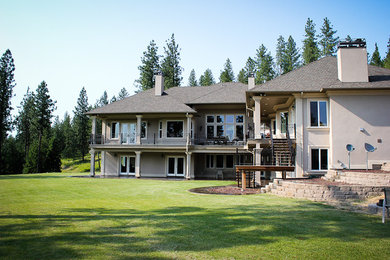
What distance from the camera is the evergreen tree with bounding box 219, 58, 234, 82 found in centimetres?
5088

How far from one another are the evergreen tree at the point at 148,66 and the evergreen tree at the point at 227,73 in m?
12.5

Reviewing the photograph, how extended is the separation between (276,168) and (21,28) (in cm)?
1177

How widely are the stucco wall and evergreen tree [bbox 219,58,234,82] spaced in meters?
36.1

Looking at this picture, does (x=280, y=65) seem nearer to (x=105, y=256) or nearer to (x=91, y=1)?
(x=91, y=1)

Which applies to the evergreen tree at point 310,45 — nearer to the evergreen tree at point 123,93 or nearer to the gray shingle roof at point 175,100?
the gray shingle roof at point 175,100

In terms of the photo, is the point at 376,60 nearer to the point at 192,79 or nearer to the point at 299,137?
the point at 192,79

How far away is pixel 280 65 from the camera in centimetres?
4788

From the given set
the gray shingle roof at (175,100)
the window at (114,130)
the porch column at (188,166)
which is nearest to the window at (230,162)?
the porch column at (188,166)

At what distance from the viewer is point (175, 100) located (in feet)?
80.1

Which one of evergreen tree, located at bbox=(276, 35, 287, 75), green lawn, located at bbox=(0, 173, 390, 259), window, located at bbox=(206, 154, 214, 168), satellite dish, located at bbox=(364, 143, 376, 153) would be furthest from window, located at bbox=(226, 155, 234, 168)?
evergreen tree, located at bbox=(276, 35, 287, 75)

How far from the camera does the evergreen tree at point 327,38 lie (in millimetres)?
43188

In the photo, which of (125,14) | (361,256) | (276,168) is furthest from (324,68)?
(361,256)

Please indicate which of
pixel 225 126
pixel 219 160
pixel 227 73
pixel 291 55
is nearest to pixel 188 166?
pixel 219 160

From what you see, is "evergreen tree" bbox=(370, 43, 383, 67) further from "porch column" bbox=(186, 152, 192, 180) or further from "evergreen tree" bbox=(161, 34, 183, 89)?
"porch column" bbox=(186, 152, 192, 180)
